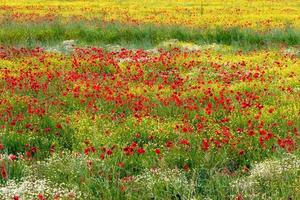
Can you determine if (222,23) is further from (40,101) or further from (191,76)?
(40,101)

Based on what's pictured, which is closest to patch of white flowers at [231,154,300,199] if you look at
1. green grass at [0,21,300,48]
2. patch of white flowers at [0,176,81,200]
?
patch of white flowers at [0,176,81,200]

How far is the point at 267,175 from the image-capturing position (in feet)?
25.6

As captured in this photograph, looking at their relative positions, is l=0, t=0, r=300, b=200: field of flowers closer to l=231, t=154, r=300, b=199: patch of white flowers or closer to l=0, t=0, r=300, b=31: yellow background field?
l=231, t=154, r=300, b=199: patch of white flowers

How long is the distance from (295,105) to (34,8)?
2721 centimetres

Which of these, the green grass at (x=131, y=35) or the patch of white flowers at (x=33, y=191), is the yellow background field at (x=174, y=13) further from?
the patch of white flowers at (x=33, y=191)

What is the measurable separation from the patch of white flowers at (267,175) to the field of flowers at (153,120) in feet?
0.06

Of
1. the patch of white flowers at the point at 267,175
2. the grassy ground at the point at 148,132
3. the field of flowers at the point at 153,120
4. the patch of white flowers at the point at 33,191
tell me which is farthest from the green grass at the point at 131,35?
the patch of white flowers at the point at 33,191

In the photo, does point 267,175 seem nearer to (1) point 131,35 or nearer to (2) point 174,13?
(1) point 131,35

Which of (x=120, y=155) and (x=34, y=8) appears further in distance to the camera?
(x=34, y=8)

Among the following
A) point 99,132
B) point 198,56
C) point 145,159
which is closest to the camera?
point 145,159

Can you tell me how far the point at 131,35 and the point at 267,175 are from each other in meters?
16.9

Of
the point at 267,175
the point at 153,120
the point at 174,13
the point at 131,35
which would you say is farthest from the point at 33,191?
the point at 174,13

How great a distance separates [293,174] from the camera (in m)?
7.55

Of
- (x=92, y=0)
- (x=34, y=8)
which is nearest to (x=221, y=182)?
(x=34, y=8)
